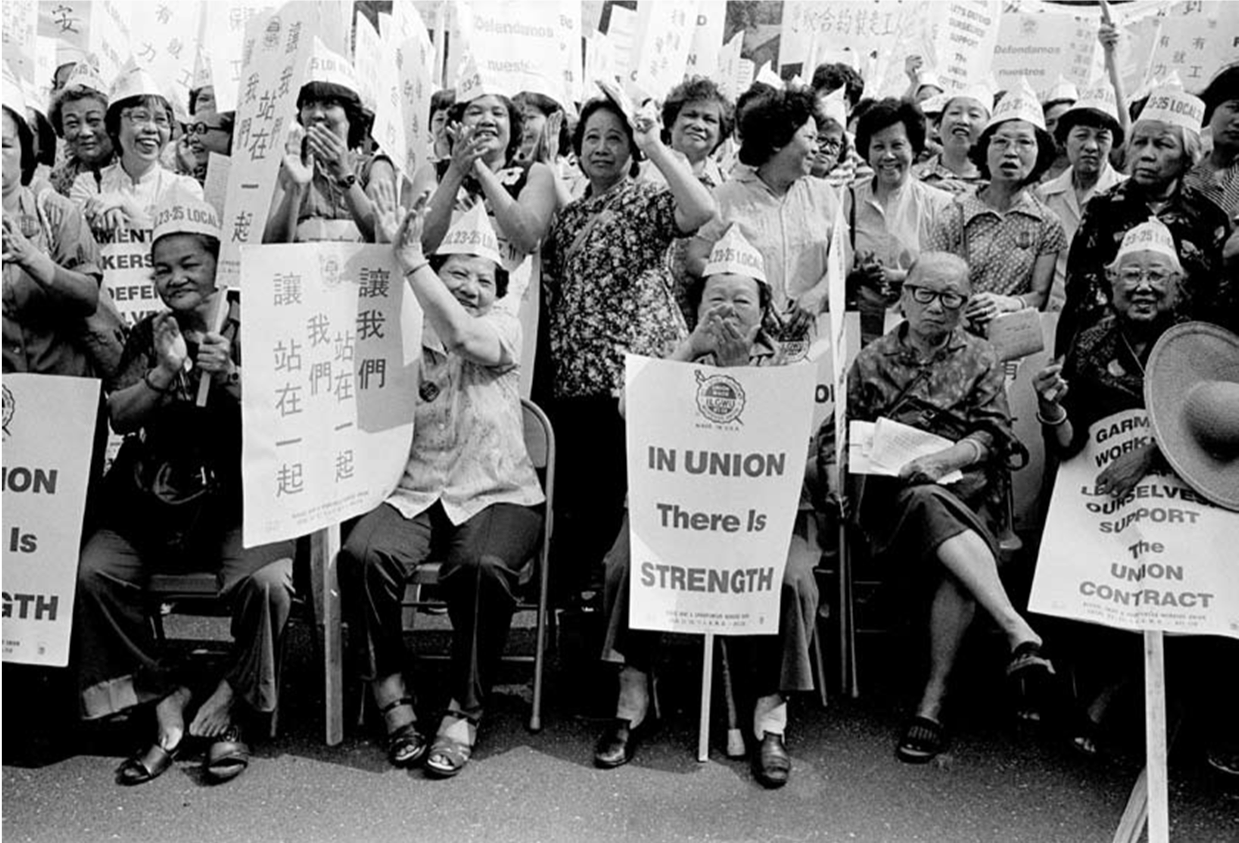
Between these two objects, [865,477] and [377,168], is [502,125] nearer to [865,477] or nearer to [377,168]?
[377,168]

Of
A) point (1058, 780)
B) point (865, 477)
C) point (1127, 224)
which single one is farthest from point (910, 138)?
point (1058, 780)

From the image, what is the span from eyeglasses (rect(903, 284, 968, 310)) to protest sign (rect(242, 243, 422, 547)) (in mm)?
1776

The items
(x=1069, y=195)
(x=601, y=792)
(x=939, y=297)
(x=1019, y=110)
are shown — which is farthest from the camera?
(x=1069, y=195)

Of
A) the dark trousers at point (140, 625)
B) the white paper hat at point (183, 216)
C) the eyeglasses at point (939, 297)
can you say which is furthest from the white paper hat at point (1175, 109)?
the dark trousers at point (140, 625)

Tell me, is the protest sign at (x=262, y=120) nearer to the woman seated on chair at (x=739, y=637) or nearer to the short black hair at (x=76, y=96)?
the woman seated on chair at (x=739, y=637)

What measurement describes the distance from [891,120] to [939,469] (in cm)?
Result: 191

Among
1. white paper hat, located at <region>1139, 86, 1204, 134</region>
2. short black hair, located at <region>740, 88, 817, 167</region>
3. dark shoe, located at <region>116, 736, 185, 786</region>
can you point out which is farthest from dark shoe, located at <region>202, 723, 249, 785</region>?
white paper hat, located at <region>1139, 86, 1204, 134</region>

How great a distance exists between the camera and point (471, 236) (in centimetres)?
440

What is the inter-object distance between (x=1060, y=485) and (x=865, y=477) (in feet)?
2.27

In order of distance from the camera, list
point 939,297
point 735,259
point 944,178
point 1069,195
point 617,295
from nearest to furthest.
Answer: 1. point 735,259
2. point 939,297
3. point 617,295
4. point 1069,195
5. point 944,178

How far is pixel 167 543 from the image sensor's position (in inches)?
172

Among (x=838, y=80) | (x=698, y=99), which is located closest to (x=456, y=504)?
(x=698, y=99)

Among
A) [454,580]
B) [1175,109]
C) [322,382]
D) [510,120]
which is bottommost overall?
[454,580]

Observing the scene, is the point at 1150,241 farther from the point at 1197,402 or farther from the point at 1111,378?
the point at 1197,402
